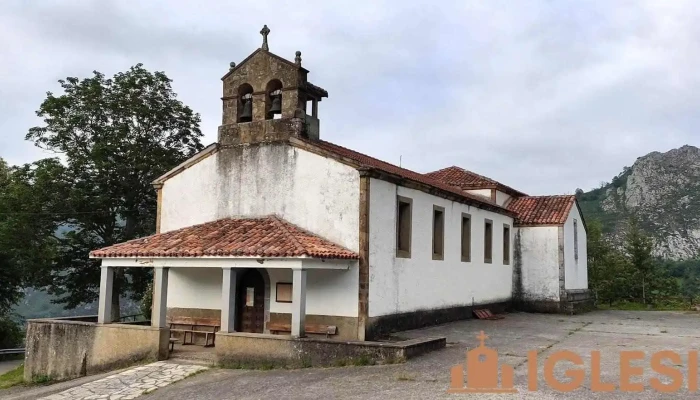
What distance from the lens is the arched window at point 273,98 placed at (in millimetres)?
15031

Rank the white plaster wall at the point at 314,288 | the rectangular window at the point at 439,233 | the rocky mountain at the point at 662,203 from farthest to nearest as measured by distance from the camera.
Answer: the rocky mountain at the point at 662,203 < the rectangular window at the point at 439,233 < the white plaster wall at the point at 314,288

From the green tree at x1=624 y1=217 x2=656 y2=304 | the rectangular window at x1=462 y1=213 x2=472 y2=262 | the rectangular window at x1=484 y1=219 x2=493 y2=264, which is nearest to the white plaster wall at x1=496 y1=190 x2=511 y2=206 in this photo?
the rectangular window at x1=484 y1=219 x2=493 y2=264

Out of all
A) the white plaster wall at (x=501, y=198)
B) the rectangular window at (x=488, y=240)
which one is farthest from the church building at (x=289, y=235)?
the white plaster wall at (x=501, y=198)

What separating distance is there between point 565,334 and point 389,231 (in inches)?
235

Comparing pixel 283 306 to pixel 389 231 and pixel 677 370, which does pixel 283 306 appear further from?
pixel 677 370

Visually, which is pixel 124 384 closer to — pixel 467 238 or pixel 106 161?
pixel 467 238

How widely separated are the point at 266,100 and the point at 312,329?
590cm

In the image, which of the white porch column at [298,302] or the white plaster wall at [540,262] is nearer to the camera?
the white porch column at [298,302]

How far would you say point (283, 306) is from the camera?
14.0m

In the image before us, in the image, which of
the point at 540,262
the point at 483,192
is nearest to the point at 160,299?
the point at 483,192

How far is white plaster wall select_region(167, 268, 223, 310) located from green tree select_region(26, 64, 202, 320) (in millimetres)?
12501

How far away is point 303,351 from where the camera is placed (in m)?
11.5

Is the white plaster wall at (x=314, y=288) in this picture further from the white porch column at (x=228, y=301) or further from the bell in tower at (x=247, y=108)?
the bell in tower at (x=247, y=108)

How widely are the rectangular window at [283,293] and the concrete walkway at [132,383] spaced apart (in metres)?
2.58
